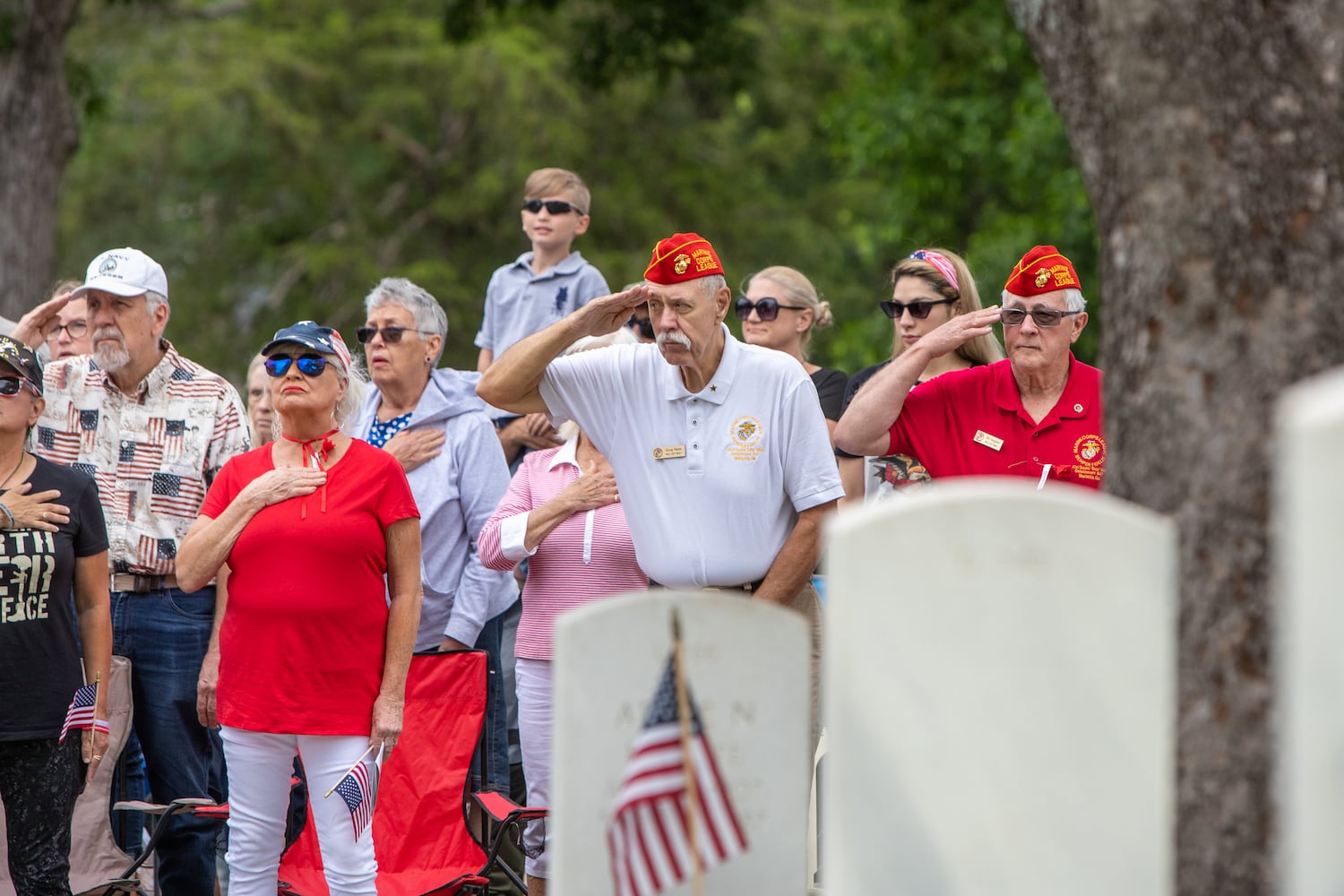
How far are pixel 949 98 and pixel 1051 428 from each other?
1629cm

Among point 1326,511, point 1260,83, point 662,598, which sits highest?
point 1260,83

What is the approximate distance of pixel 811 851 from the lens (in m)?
5.01

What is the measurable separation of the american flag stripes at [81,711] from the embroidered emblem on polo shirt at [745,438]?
2.15 meters

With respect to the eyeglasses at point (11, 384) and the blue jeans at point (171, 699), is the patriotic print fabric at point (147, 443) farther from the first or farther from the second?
the eyeglasses at point (11, 384)

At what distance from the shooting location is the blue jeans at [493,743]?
6016mm

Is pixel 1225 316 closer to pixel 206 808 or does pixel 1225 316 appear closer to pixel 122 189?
pixel 206 808

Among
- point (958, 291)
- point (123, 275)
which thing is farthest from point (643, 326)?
point (123, 275)

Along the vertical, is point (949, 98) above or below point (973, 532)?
above

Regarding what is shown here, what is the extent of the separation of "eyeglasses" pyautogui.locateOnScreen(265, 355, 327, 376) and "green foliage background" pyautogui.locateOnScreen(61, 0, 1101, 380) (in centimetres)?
1413

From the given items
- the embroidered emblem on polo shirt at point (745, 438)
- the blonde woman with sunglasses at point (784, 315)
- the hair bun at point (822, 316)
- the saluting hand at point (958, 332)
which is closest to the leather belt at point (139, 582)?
the embroidered emblem on polo shirt at point (745, 438)

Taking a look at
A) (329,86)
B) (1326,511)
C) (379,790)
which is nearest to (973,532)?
(1326,511)

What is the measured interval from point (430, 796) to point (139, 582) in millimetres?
1338

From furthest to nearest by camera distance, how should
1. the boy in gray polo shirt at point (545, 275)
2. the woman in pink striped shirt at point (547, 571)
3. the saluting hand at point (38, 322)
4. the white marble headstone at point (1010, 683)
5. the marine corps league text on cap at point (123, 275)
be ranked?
the boy in gray polo shirt at point (545, 275) < the saluting hand at point (38, 322) < the marine corps league text on cap at point (123, 275) < the woman in pink striped shirt at point (547, 571) < the white marble headstone at point (1010, 683)

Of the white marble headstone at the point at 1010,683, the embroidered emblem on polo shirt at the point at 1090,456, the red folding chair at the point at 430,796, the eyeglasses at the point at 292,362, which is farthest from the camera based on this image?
the red folding chair at the point at 430,796
